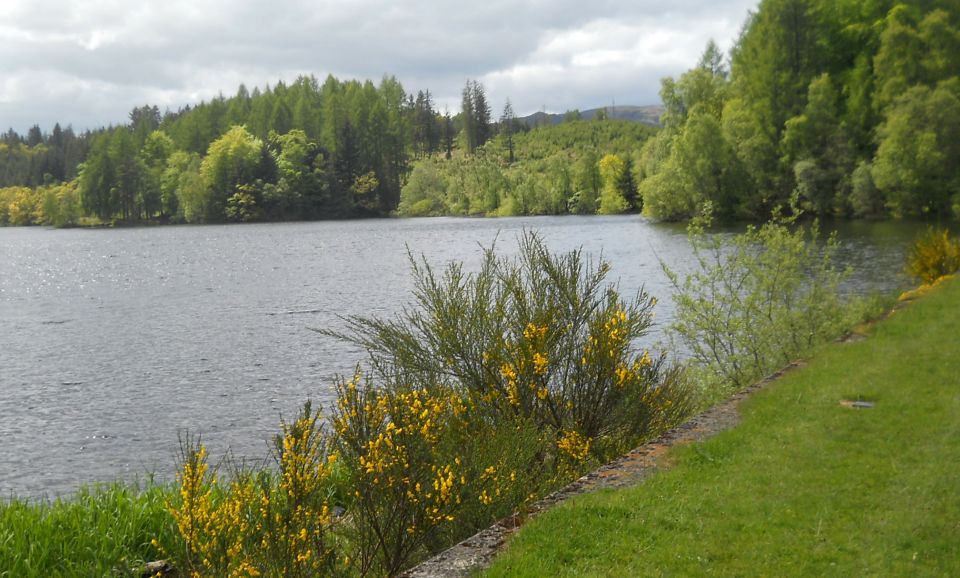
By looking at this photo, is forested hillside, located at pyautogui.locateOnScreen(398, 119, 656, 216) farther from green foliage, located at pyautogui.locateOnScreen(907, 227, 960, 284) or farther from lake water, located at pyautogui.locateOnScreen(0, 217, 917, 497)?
green foliage, located at pyautogui.locateOnScreen(907, 227, 960, 284)

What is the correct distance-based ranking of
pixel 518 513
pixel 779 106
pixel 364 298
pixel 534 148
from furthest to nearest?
pixel 534 148 → pixel 779 106 → pixel 364 298 → pixel 518 513

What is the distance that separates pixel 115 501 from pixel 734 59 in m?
69.7

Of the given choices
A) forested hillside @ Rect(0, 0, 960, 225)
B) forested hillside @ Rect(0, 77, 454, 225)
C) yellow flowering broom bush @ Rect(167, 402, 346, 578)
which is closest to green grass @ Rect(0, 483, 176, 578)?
yellow flowering broom bush @ Rect(167, 402, 346, 578)

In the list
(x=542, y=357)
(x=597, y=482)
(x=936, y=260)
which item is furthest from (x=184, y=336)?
(x=936, y=260)

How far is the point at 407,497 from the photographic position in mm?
7055

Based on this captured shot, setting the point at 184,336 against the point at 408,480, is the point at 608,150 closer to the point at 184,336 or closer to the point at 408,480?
the point at 184,336

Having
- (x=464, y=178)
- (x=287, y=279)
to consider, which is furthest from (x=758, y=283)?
(x=464, y=178)

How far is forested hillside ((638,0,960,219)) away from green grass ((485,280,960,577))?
4995 cm

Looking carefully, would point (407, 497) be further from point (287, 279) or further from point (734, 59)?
point (734, 59)

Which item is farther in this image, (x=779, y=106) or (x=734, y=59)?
(x=734, y=59)

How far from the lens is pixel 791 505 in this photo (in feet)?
22.4

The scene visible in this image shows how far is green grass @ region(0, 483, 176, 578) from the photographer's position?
8.10m

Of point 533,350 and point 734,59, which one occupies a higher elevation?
point 734,59

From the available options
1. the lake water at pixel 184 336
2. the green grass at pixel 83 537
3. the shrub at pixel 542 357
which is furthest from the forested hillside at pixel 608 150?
the green grass at pixel 83 537
